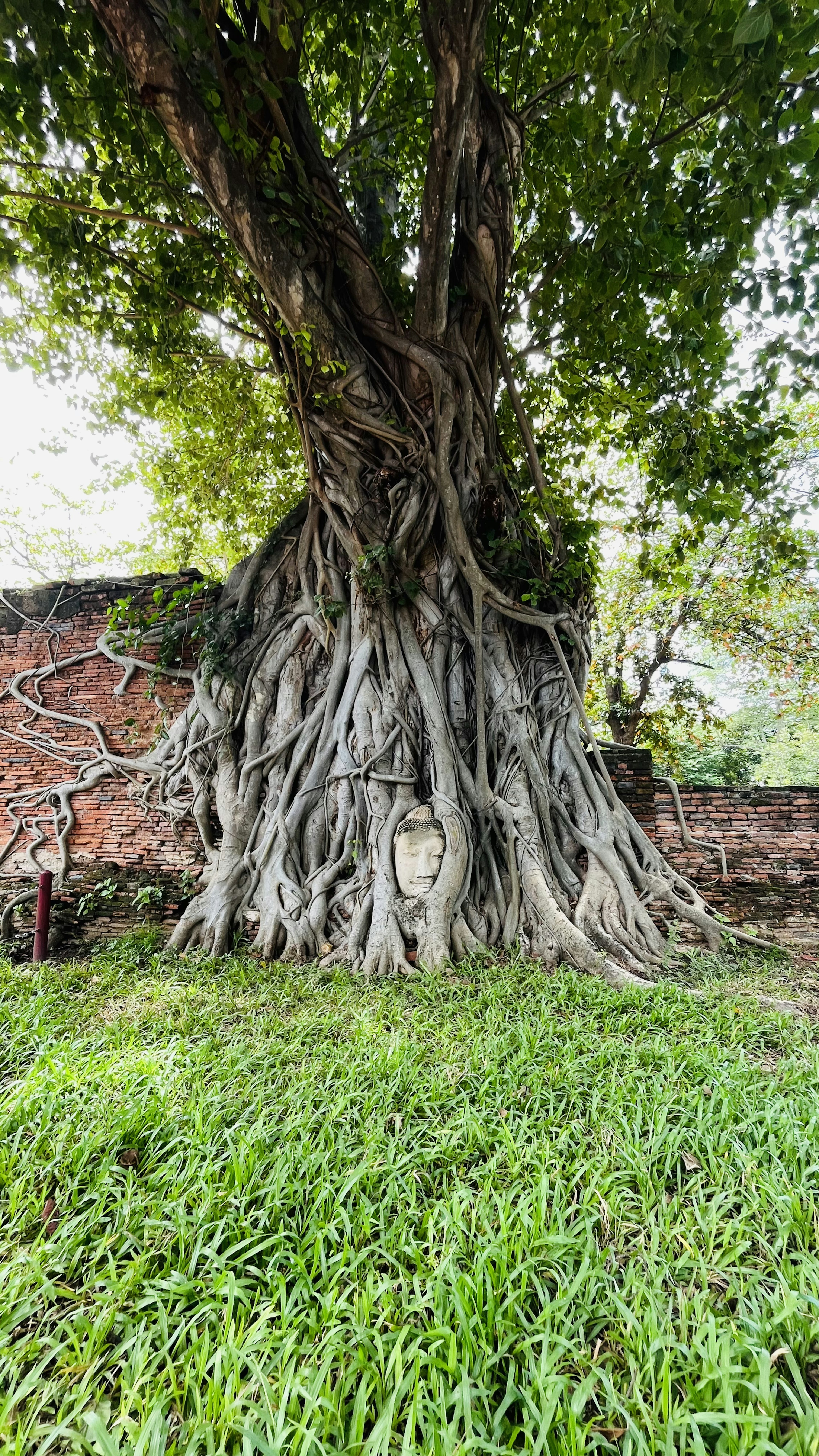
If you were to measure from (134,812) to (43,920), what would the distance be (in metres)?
1.21

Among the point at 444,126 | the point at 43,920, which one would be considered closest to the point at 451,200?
the point at 444,126

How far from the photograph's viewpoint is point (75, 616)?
231 inches

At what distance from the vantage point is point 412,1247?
4.25 feet

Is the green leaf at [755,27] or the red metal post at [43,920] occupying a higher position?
the green leaf at [755,27]

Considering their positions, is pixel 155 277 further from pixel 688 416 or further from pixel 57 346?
pixel 688 416

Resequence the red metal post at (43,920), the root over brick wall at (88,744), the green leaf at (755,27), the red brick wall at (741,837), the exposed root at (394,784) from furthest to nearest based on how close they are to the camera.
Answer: the red brick wall at (741,837), the root over brick wall at (88,744), the red metal post at (43,920), the exposed root at (394,784), the green leaf at (755,27)

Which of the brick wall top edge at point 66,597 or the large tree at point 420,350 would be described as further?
the brick wall top edge at point 66,597

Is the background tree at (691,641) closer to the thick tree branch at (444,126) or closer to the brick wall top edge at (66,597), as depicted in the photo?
the thick tree branch at (444,126)

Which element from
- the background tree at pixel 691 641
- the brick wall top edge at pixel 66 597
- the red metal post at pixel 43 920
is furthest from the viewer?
the background tree at pixel 691 641

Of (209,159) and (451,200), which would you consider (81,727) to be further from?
(451,200)

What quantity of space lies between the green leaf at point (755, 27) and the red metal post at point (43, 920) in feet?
17.2

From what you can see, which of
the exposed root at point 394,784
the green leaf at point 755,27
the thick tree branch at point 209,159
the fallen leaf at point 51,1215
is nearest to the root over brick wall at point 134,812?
the exposed root at point 394,784

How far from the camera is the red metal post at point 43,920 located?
4352mm

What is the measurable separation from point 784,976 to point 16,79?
601 cm
